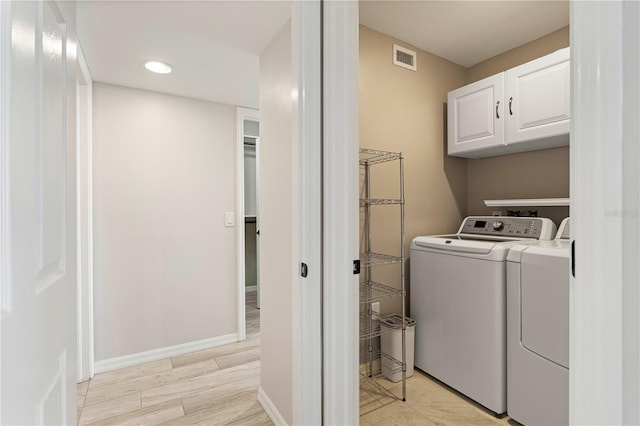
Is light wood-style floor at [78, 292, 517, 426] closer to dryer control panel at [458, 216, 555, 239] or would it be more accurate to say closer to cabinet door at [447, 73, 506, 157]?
dryer control panel at [458, 216, 555, 239]

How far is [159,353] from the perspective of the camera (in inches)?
98.8

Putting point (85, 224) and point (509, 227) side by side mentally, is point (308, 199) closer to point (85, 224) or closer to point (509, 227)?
point (509, 227)

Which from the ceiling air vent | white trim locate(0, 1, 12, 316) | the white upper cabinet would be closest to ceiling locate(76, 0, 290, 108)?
the ceiling air vent

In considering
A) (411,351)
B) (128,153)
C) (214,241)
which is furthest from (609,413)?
(128,153)

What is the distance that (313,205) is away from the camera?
1.26 m

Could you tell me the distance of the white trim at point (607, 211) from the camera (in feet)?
1.65

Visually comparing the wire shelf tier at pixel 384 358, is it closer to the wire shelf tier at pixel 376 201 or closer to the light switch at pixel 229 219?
the wire shelf tier at pixel 376 201

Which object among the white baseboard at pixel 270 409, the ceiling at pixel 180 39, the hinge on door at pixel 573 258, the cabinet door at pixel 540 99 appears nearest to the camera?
the hinge on door at pixel 573 258

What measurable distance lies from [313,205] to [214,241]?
179 cm

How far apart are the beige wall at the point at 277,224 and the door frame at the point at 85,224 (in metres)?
1.34

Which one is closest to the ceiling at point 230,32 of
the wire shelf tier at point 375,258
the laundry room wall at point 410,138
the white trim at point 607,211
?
the laundry room wall at point 410,138

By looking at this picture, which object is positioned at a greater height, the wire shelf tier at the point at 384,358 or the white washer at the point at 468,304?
the white washer at the point at 468,304

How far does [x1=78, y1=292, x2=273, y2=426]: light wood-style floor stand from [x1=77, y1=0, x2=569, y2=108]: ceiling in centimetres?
215

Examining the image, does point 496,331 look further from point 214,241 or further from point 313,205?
point 214,241
